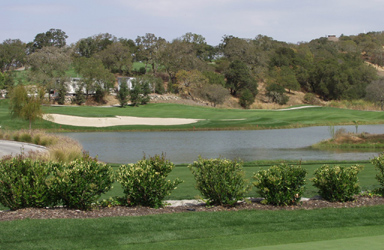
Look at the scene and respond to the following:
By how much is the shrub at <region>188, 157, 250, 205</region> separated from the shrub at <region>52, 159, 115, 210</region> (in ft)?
5.96

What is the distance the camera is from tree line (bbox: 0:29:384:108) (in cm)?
7762

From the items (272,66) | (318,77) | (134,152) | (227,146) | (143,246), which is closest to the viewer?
(143,246)

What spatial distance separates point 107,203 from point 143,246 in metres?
2.78

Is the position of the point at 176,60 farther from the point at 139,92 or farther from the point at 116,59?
the point at 139,92

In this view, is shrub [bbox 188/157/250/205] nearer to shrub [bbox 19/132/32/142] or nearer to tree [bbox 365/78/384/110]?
shrub [bbox 19/132/32/142]

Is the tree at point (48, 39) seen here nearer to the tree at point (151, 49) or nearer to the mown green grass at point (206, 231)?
the tree at point (151, 49)

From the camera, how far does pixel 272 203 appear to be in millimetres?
9547

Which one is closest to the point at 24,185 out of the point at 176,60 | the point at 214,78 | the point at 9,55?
the point at 214,78

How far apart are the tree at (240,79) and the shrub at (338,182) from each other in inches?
2968

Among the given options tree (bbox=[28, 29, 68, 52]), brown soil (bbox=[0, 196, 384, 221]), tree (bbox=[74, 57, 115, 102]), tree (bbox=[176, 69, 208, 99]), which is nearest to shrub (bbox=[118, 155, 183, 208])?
brown soil (bbox=[0, 196, 384, 221])

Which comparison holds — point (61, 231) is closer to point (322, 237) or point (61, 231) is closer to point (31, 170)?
point (31, 170)

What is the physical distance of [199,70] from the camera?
92.0 meters

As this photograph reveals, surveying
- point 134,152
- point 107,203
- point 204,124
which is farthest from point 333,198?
point 204,124

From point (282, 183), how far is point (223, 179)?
1194mm
